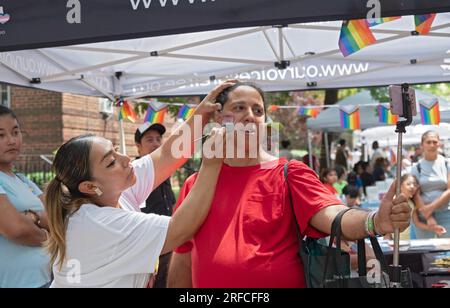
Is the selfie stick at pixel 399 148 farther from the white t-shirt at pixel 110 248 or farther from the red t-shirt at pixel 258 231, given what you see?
the white t-shirt at pixel 110 248

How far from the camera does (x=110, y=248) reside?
7.13 feet

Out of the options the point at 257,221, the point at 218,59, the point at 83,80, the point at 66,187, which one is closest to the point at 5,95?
the point at 83,80

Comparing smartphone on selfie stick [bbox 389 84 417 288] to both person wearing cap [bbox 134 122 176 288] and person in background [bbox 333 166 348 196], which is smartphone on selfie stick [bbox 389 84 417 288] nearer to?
person wearing cap [bbox 134 122 176 288]

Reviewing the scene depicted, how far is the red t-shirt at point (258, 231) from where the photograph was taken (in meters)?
2.25

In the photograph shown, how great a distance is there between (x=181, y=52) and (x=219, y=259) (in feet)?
13.2

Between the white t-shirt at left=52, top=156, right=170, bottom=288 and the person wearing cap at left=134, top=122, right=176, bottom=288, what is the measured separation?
198 centimetres

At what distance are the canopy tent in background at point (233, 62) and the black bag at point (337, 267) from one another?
2.99 m

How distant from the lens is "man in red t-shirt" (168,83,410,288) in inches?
88.1

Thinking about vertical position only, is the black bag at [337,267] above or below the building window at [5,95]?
below

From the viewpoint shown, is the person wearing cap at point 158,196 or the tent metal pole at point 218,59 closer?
the person wearing cap at point 158,196

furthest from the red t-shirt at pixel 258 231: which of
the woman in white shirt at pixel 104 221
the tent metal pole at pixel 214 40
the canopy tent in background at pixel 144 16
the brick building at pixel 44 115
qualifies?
the brick building at pixel 44 115
